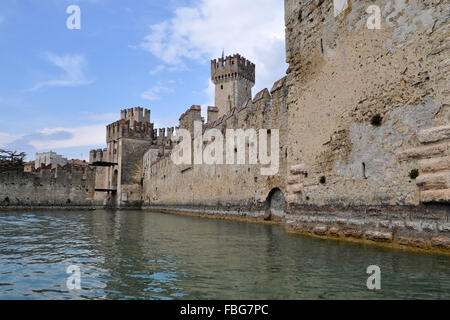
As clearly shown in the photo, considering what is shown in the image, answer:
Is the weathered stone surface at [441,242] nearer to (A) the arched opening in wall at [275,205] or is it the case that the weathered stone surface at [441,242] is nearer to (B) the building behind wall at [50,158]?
(A) the arched opening in wall at [275,205]

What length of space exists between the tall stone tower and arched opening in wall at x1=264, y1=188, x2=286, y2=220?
Answer: 3877cm

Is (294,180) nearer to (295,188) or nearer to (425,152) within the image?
(295,188)

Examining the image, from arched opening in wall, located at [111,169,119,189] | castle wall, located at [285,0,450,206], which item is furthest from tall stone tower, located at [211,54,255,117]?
castle wall, located at [285,0,450,206]

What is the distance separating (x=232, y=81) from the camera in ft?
177

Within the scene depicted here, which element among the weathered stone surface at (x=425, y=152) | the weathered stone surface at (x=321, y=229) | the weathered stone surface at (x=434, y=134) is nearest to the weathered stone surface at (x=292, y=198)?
the weathered stone surface at (x=321, y=229)

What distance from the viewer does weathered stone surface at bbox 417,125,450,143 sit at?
586 cm

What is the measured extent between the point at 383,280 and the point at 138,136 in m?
46.2

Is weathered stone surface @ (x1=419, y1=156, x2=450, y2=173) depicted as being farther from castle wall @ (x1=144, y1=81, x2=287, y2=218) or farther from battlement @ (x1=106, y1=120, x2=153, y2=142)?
battlement @ (x1=106, y1=120, x2=153, y2=142)

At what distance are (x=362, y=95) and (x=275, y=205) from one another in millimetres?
7781

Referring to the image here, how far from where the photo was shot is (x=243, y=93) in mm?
54438

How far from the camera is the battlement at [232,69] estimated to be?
53719mm

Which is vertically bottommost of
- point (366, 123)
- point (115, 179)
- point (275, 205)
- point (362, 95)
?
point (275, 205)

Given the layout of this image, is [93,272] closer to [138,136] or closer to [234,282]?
[234,282]

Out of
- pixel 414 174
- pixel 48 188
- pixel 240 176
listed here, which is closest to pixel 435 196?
pixel 414 174
